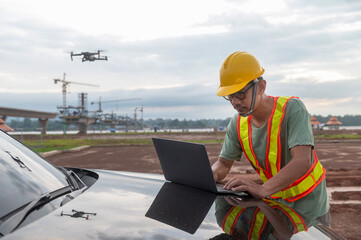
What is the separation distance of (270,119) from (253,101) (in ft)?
0.63

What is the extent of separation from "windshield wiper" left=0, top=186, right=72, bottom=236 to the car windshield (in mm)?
40

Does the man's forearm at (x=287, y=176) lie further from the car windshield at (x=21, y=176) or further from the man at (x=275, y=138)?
the car windshield at (x=21, y=176)

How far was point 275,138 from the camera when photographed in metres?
2.30

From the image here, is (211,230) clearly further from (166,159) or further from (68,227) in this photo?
(166,159)

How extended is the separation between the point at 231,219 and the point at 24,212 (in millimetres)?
900

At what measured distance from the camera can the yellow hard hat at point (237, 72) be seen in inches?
88.0

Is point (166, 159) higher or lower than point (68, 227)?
higher

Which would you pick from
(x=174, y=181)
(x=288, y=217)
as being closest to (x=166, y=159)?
(x=174, y=181)

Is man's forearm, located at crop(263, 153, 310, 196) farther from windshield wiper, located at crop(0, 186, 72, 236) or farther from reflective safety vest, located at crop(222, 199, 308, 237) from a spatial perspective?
windshield wiper, located at crop(0, 186, 72, 236)

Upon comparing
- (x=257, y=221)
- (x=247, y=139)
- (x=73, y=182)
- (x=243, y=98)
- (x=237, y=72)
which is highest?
(x=237, y=72)

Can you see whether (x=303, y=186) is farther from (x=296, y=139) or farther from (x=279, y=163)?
(x=296, y=139)

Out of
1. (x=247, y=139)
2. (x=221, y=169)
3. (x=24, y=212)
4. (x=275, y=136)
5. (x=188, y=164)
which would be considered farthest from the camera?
(x=221, y=169)

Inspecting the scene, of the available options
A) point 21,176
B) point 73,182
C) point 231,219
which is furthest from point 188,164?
point 21,176

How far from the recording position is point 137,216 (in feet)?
5.14
